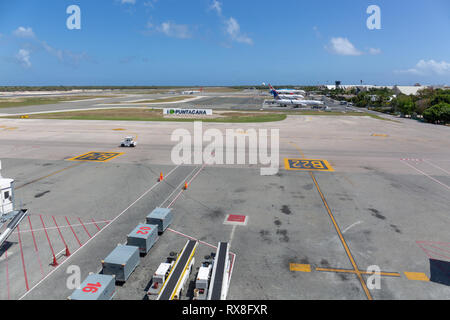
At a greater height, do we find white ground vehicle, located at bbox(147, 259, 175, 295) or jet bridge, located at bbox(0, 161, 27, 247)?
jet bridge, located at bbox(0, 161, 27, 247)

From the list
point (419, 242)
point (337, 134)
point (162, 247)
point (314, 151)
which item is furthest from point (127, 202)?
point (337, 134)

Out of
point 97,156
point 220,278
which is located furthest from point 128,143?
point 220,278

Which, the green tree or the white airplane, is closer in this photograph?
the green tree

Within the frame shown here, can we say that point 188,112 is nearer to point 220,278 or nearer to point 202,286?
point 202,286

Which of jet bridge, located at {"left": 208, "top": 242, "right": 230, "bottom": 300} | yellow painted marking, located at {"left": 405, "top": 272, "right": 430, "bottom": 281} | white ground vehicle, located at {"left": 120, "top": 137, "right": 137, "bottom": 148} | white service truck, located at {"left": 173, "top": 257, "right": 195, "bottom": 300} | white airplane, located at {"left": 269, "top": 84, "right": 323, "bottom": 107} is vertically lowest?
yellow painted marking, located at {"left": 405, "top": 272, "right": 430, "bottom": 281}

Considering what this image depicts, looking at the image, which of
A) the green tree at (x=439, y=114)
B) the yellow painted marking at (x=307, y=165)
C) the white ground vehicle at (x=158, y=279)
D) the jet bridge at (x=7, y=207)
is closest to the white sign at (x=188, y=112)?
the yellow painted marking at (x=307, y=165)

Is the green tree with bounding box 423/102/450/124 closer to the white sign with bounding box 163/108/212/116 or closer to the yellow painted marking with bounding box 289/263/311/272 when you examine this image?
the white sign with bounding box 163/108/212/116

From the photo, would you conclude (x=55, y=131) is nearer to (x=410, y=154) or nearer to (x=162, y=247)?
(x=162, y=247)

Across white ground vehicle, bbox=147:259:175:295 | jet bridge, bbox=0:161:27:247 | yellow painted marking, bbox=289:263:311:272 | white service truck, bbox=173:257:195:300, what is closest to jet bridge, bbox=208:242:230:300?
white service truck, bbox=173:257:195:300
